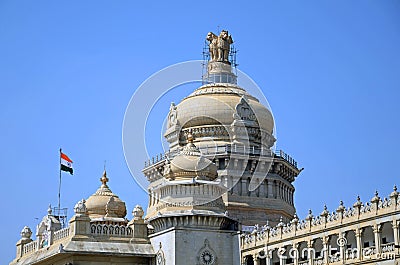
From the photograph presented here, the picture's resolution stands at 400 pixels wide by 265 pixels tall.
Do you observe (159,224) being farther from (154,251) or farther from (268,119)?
(268,119)

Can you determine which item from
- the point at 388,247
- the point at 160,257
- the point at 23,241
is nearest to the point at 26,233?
the point at 23,241

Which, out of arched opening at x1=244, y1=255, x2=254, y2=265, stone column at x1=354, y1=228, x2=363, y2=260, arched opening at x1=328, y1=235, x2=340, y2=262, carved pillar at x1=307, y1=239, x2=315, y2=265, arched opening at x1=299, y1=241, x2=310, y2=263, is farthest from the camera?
arched opening at x1=244, y1=255, x2=254, y2=265

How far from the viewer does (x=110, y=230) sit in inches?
1951

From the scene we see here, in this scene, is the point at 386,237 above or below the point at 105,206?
below

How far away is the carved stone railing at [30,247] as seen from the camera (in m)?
56.5

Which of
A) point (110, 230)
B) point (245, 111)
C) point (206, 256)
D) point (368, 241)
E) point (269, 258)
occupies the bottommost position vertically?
point (206, 256)

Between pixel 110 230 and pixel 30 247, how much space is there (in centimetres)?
1121

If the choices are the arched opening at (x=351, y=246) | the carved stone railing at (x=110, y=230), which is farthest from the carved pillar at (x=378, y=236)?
the carved stone railing at (x=110, y=230)

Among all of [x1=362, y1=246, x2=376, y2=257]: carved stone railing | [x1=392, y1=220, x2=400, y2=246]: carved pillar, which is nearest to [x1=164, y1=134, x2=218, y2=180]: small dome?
[x1=362, y1=246, x2=376, y2=257]: carved stone railing

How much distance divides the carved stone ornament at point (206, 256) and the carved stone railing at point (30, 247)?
49.1 feet

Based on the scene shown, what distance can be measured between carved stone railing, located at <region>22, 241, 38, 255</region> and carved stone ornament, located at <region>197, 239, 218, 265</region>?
14954 millimetres

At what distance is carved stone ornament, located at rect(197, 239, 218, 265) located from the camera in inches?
1881

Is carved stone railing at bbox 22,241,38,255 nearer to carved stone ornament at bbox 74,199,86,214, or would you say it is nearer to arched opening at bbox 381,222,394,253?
carved stone ornament at bbox 74,199,86,214

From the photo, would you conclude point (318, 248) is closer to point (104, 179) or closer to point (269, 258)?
point (269, 258)
